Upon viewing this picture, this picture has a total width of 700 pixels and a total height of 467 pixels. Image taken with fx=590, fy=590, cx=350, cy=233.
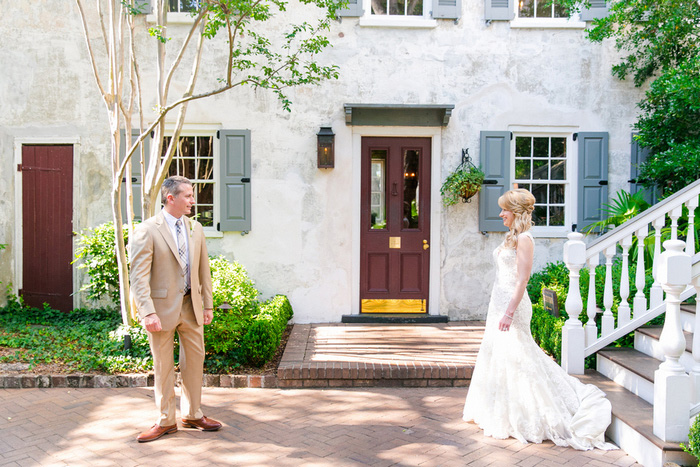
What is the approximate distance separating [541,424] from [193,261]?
2930mm

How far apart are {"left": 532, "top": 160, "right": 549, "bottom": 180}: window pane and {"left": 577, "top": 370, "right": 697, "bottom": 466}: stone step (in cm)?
421

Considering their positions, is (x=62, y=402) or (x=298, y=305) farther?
(x=298, y=305)

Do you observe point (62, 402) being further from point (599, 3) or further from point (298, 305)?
point (599, 3)

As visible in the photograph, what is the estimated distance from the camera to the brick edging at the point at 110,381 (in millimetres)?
5852

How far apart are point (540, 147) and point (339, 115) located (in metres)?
3.00

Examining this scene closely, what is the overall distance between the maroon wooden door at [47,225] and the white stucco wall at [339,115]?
6.9 inches

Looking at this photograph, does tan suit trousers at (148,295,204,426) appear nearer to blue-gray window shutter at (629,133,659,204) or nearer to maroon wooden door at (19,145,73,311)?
maroon wooden door at (19,145,73,311)

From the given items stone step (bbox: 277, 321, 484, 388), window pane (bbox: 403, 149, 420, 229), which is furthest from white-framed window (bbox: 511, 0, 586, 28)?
stone step (bbox: 277, 321, 484, 388)

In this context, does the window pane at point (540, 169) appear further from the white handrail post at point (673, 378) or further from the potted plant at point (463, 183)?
the white handrail post at point (673, 378)

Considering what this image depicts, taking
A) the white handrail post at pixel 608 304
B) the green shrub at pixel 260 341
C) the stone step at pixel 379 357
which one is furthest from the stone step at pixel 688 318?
the green shrub at pixel 260 341

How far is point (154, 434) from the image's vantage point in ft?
14.6

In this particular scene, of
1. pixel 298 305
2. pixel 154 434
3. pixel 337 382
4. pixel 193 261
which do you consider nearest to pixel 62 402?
pixel 154 434

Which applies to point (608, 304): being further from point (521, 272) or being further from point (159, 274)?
point (159, 274)

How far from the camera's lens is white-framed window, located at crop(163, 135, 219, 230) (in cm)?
855
